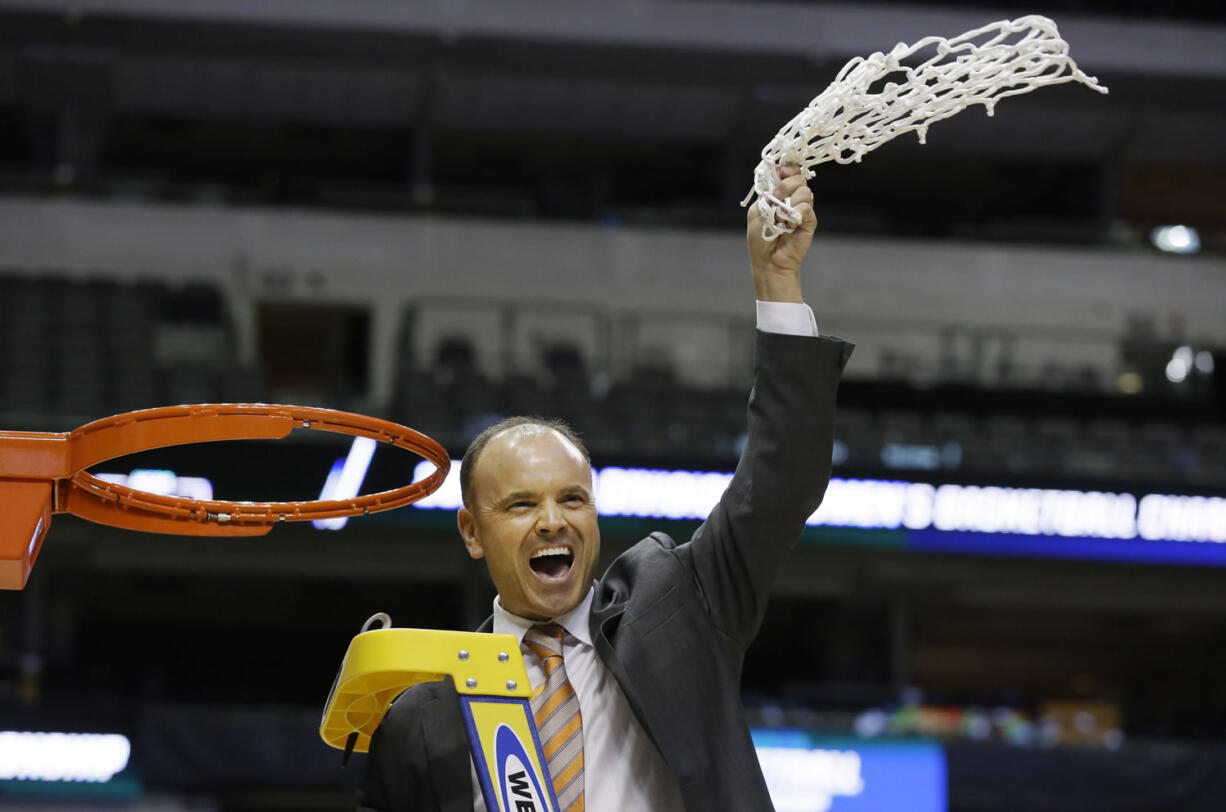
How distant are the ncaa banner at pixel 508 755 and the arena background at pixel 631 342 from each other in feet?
22.6

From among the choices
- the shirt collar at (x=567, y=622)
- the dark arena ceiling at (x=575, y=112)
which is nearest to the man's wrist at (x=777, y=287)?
the shirt collar at (x=567, y=622)

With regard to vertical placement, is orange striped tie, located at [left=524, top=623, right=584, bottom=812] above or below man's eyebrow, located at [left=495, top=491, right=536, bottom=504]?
below

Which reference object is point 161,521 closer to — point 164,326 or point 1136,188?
point 164,326

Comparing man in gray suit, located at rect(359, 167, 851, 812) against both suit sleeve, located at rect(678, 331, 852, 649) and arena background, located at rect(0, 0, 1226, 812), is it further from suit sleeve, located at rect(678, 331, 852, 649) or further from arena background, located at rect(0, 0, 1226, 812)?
arena background, located at rect(0, 0, 1226, 812)

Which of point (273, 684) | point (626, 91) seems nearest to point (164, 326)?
point (273, 684)

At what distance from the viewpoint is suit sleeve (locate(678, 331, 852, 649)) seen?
2006 mm

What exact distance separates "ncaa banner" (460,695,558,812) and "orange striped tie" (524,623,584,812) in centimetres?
7

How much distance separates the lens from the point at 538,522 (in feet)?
6.93

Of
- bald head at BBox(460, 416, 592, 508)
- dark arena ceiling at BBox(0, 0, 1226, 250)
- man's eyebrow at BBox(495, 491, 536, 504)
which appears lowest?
man's eyebrow at BBox(495, 491, 536, 504)

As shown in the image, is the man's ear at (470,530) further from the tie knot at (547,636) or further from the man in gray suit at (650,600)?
the tie knot at (547,636)

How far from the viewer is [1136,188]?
17.7 m

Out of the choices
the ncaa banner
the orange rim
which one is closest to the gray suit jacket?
the ncaa banner

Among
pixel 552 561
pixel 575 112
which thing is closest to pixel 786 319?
pixel 552 561

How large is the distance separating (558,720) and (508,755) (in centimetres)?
15
